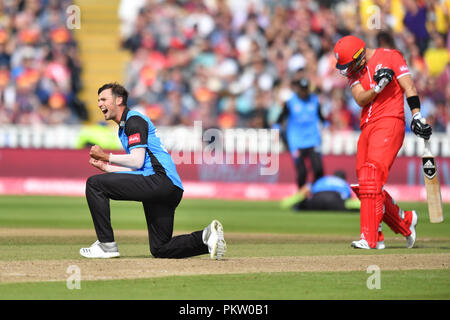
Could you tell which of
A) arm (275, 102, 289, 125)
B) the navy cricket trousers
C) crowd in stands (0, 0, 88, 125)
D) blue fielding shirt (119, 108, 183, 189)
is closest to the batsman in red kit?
the navy cricket trousers

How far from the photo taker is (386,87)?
448 inches

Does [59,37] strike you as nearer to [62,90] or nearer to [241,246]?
[62,90]

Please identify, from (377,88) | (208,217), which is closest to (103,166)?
(377,88)

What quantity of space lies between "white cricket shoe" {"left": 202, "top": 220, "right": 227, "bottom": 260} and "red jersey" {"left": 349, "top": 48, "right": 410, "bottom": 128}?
2.49 metres

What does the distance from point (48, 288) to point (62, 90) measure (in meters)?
18.1

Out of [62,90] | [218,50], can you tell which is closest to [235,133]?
[218,50]

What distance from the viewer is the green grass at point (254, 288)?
8094 mm

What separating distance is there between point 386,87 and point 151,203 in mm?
3101

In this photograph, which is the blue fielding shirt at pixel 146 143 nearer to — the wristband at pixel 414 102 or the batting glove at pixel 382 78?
the batting glove at pixel 382 78

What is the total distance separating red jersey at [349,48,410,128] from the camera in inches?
445

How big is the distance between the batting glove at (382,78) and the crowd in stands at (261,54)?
39.7ft

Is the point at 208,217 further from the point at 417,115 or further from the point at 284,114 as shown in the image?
the point at 417,115

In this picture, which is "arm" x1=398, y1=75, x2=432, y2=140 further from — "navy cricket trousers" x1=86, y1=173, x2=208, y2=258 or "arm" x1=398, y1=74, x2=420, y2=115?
"navy cricket trousers" x1=86, y1=173, x2=208, y2=258

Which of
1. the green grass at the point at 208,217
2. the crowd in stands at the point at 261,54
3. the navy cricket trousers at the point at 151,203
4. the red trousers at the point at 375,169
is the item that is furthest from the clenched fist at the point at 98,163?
the crowd in stands at the point at 261,54
